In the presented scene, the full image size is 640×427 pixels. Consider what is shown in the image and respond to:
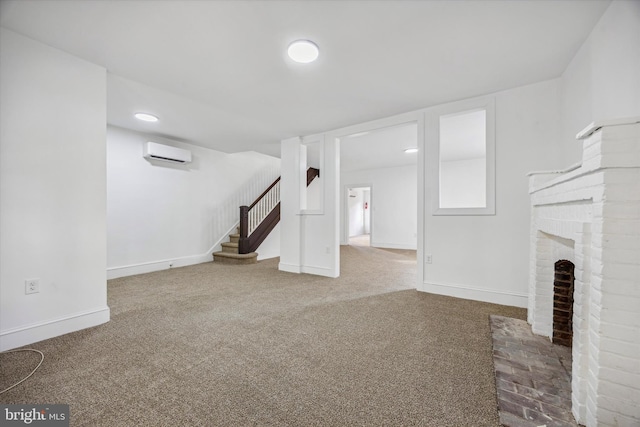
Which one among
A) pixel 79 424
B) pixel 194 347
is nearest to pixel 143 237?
pixel 194 347

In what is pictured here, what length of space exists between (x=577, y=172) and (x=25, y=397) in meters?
3.00

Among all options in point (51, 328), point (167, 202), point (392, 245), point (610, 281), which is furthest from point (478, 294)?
point (167, 202)

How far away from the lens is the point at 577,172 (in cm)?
124

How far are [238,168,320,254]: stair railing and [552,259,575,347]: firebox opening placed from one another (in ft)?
15.1

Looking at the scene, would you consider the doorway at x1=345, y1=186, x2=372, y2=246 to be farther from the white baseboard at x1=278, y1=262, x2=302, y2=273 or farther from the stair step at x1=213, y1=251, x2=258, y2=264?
the white baseboard at x1=278, y1=262, x2=302, y2=273

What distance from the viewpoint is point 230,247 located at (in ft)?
17.6

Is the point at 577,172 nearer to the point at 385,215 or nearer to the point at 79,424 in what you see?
the point at 79,424

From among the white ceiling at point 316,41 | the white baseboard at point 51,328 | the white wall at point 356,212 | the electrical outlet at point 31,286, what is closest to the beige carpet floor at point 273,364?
the white baseboard at point 51,328

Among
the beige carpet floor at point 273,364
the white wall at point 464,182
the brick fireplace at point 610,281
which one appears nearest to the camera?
the brick fireplace at point 610,281

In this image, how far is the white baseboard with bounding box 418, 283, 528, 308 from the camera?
106 inches

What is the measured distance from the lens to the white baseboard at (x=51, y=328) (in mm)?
1839

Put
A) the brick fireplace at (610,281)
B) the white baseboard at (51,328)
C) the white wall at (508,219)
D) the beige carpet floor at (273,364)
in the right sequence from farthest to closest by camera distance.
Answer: the white wall at (508,219) → the white baseboard at (51,328) → the beige carpet floor at (273,364) → the brick fireplace at (610,281)

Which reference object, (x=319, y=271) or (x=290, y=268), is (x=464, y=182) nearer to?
(x=319, y=271)

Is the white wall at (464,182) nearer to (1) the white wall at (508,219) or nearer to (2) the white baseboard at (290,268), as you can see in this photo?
A: (1) the white wall at (508,219)
